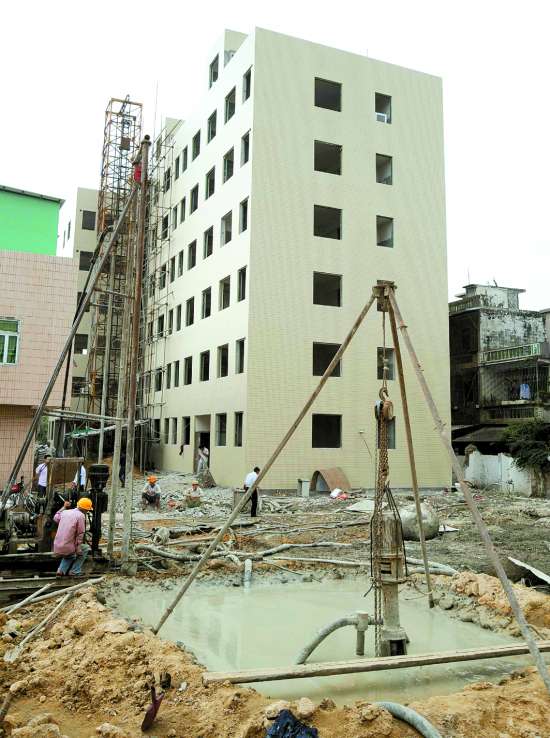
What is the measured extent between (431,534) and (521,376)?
2185 centimetres

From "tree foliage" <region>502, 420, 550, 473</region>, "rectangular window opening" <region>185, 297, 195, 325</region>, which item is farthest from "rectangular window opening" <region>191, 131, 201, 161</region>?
"tree foliage" <region>502, 420, 550, 473</region>

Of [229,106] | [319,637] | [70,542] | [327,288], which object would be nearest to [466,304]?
[327,288]

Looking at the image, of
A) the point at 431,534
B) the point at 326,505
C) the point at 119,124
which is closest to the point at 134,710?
the point at 431,534

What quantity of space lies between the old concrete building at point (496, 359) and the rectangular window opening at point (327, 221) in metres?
10.8

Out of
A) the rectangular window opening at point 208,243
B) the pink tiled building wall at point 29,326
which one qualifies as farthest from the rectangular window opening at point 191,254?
the pink tiled building wall at point 29,326

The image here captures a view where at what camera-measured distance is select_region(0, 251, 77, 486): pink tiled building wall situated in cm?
1672

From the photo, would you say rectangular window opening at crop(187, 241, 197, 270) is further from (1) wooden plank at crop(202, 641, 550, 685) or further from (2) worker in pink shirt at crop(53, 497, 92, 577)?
(1) wooden plank at crop(202, 641, 550, 685)

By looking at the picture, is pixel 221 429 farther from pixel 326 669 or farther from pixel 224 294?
pixel 326 669

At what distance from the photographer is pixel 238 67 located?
94.0 feet

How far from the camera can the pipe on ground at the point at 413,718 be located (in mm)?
4715

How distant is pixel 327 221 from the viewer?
30203 millimetres

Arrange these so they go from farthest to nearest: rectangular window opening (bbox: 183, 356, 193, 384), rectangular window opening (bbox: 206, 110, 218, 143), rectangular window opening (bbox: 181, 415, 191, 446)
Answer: rectangular window opening (bbox: 183, 356, 193, 384) → rectangular window opening (bbox: 181, 415, 191, 446) → rectangular window opening (bbox: 206, 110, 218, 143)

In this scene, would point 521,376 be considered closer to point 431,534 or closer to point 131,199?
point 431,534

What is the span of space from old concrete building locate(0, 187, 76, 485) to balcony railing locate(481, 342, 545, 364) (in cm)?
2484
